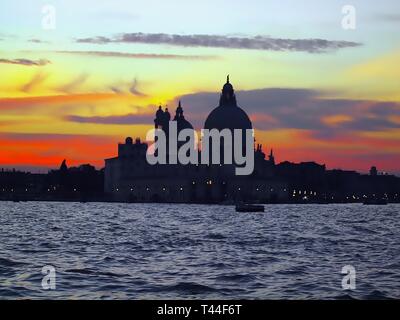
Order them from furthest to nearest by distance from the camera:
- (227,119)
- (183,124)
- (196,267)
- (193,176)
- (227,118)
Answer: (183,124)
(227,118)
(227,119)
(193,176)
(196,267)

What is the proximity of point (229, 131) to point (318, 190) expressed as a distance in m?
37.8

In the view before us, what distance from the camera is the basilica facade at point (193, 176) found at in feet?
467

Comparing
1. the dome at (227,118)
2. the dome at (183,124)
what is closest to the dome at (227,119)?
the dome at (227,118)

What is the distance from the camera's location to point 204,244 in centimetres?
2912

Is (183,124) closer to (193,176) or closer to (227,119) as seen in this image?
(227,119)

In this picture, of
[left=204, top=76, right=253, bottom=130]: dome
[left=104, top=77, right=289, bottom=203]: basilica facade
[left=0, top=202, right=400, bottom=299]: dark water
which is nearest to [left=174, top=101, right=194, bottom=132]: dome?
[left=104, top=77, right=289, bottom=203]: basilica facade

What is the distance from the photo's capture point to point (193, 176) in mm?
142625

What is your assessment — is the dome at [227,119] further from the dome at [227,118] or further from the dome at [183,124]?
the dome at [183,124]

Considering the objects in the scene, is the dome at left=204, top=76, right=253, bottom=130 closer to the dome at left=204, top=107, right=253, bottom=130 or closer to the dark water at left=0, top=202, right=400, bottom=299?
the dome at left=204, top=107, right=253, bottom=130

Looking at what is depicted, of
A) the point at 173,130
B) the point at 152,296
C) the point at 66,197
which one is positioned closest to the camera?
the point at 152,296

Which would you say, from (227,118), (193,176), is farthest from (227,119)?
(193,176)

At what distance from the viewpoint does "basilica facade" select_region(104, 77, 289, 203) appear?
142 m
